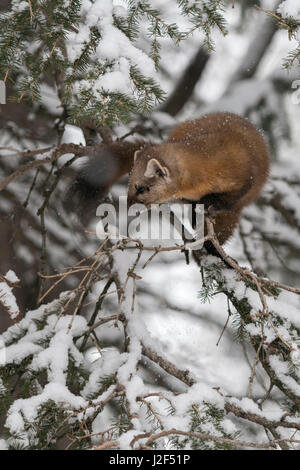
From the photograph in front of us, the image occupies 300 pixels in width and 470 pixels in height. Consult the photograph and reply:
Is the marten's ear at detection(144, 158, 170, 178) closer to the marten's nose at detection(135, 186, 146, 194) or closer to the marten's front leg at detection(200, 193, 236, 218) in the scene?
the marten's nose at detection(135, 186, 146, 194)

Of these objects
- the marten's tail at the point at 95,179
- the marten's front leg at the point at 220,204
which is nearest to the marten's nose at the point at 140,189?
the marten's tail at the point at 95,179

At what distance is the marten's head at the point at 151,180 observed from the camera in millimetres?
3375

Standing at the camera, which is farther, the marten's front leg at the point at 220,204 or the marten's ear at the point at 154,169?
the marten's front leg at the point at 220,204

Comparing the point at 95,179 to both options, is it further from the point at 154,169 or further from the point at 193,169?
the point at 193,169

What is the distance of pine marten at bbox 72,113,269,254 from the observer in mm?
3439

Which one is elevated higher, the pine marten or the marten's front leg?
the pine marten

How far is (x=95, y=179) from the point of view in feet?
11.6

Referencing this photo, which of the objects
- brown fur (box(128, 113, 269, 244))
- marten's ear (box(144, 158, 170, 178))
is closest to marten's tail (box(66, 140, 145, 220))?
brown fur (box(128, 113, 269, 244))

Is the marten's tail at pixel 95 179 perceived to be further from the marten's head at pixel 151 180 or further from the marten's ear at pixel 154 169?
the marten's ear at pixel 154 169

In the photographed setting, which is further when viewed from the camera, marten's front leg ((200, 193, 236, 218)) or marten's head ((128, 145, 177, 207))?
marten's front leg ((200, 193, 236, 218))

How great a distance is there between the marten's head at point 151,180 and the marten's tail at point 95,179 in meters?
0.17

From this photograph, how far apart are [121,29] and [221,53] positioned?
4015 mm

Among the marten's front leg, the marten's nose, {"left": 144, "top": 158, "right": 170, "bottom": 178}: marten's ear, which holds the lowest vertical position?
the marten's front leg

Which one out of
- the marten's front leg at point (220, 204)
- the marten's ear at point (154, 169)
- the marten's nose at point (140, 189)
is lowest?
the marten's front leg at point (220, 204)
